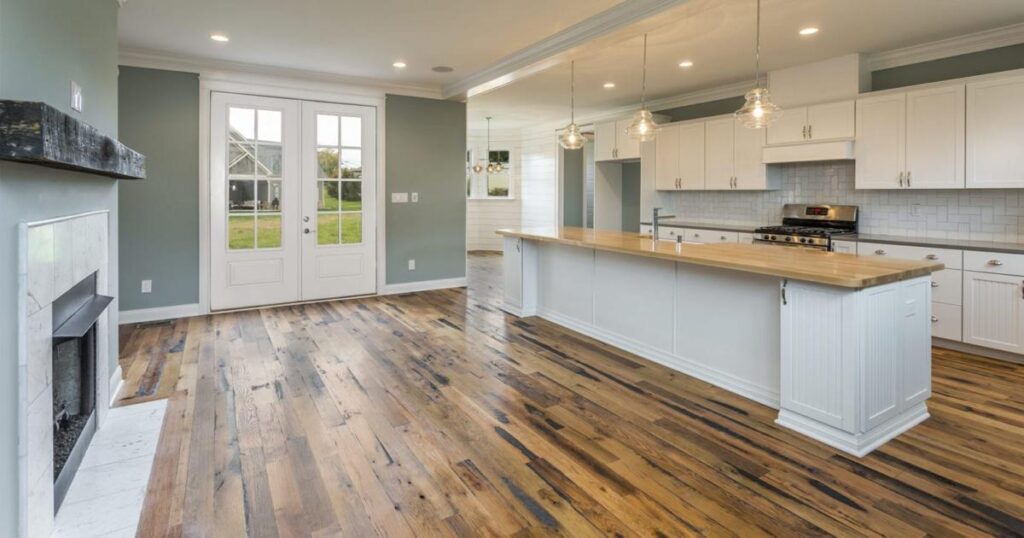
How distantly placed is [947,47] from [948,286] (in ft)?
6.87

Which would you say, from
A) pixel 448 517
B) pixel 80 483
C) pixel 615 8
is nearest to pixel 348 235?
pixel 615 8

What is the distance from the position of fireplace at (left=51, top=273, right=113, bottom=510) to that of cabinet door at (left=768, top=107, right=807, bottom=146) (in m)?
5.88

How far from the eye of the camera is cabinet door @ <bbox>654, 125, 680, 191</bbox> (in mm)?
7004

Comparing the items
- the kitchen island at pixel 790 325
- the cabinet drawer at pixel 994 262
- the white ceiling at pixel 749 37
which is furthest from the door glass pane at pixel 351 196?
the cabinet drawer at pixel 994 262

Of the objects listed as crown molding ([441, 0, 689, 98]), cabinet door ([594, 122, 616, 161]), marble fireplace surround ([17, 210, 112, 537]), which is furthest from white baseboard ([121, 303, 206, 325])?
cabinet door ([594, 122, 616, 161])

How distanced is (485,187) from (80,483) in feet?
31.9

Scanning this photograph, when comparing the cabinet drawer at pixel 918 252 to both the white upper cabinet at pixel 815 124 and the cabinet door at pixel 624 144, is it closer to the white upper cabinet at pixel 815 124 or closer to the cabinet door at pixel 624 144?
the white upper cabinet at pixel 815 124

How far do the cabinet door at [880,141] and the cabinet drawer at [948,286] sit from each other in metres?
0.91

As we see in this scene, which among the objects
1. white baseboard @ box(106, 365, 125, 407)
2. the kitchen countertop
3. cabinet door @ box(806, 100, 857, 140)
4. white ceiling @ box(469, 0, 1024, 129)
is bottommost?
white baseboard @ box(106, 365, 125, 407)

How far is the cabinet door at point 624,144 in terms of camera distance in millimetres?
7625

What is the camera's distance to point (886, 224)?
525cm

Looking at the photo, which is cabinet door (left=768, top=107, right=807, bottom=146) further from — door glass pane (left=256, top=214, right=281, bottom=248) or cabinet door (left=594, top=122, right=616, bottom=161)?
door glass pane (left=256, top=214, right=281, bottom=248)

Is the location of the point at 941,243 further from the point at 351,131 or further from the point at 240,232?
the point at 240,232

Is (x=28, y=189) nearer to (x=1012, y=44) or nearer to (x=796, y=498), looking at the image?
(x=796, y=498)
